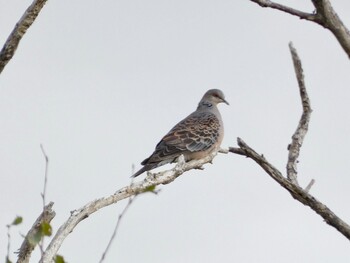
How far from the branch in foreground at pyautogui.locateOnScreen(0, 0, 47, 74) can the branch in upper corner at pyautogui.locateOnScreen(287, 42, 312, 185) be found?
7.19 ft

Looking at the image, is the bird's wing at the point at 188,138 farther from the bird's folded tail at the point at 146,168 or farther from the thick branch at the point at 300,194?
the thick branch at the point at 300,194

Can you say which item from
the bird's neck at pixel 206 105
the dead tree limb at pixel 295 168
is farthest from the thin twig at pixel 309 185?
the bird's neck at pixel 206 105

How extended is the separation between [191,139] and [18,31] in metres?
7.98

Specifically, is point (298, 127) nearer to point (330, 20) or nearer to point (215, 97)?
point (330, 20)

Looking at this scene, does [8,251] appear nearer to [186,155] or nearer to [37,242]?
[37,242]

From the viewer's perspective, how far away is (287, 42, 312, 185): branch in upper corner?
24.3 ft

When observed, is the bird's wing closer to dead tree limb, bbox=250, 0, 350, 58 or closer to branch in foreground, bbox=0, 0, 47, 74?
branch in foreground, bbox=0, 0, 47, 74

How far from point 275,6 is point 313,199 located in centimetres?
173

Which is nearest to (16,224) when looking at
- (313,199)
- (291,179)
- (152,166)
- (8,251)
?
(8,251)

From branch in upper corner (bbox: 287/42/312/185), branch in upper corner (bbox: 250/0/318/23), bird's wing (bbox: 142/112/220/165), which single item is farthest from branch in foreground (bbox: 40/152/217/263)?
bird's wing (bbox: 142/112/220/165)

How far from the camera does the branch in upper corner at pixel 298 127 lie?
742 cm

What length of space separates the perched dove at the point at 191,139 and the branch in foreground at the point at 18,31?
6.31 m

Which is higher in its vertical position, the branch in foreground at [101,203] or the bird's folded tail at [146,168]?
the bird's folded tail at [146,168]

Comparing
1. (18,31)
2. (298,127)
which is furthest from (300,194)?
(18,31)
